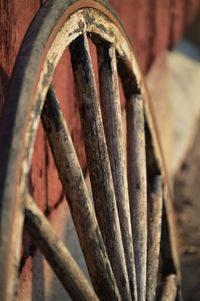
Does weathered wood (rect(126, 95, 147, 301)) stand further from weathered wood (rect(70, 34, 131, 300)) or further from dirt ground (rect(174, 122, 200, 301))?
dirt ground (rect(174, 122, 200, 301))

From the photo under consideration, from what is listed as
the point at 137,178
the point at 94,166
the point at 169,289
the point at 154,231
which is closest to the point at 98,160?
the point at 94,166

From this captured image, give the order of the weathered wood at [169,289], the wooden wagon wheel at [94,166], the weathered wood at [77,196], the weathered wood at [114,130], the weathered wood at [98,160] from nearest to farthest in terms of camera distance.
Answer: the wooden wagon wheel at [94,166], the weathered wood at [77,196], the weathered wood at [98,160], the weathered wood at [114,130], the weathered wood at [169,289]

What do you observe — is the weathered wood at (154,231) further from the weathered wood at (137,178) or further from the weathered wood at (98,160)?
the weathered wood at (98,160)

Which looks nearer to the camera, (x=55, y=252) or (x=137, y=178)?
(x=55, y=252)

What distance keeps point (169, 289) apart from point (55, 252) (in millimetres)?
1054

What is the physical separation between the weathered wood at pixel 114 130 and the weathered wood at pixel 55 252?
0.37 metres

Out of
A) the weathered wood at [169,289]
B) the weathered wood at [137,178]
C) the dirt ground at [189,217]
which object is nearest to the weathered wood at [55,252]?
the weathered wood at [137,178]

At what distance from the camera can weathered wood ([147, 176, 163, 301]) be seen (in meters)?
2.67

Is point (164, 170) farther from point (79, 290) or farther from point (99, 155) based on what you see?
point (79, 290)

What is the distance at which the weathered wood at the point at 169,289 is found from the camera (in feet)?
9.46

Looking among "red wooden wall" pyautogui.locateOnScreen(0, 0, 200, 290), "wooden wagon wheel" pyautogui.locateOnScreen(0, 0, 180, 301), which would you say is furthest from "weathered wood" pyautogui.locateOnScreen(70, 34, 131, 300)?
"red wooden wall" pyautogui.locateOnScreen(0, 0, 200, 290)

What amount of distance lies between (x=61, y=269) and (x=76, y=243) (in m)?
1.00

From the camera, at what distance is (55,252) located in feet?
6.47

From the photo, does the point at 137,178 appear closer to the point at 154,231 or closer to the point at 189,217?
the point at 154,231
